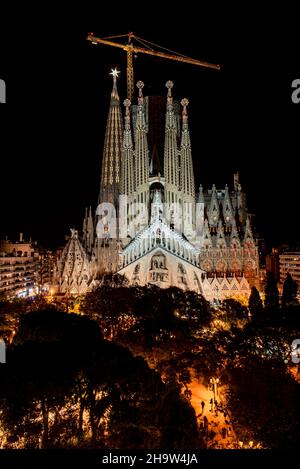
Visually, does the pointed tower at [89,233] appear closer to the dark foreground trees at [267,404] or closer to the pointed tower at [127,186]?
the pointed tower at [127,186]

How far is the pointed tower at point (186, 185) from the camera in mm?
53344

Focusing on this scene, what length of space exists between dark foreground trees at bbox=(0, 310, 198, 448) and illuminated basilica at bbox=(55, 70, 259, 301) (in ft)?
95.3

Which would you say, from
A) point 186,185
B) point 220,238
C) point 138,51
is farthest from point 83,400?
point 138,51

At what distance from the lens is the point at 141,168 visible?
178ft

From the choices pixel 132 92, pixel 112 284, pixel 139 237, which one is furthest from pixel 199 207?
pixel 132 92

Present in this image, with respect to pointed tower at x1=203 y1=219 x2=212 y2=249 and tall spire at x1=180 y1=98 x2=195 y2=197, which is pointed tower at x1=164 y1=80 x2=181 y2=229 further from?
pointed tower at x1=203 y1=219 x2=212 y2=249

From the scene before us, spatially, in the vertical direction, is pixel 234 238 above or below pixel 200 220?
below

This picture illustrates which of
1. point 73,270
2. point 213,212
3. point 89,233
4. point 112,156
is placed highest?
point 112,156

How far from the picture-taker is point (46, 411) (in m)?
13.4

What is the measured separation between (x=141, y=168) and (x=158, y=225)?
11657mm

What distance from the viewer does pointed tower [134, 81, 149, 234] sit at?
52.6m

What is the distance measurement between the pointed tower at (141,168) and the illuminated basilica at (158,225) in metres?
0.14

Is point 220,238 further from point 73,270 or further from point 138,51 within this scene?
point 138,51
